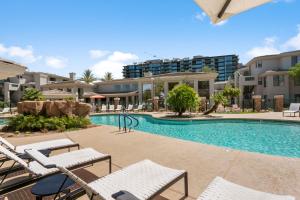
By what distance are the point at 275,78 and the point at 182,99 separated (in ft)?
62.6

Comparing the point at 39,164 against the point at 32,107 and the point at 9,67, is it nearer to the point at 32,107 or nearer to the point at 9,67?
the point at 9,67

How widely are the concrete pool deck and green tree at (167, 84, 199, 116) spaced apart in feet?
43.0

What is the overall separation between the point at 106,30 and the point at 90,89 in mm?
28966

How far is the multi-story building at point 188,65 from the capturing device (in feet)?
379

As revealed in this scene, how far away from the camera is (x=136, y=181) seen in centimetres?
306

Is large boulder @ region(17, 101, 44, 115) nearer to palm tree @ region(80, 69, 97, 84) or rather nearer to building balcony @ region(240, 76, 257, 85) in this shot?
building balcony @ region(240, 76, 257, 85)

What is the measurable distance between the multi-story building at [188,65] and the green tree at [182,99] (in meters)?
95.5

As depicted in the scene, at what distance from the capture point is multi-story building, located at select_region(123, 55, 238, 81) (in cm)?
11562

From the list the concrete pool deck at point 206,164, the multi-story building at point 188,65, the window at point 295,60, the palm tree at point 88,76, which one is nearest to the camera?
the concrete pool deck at point 206,164

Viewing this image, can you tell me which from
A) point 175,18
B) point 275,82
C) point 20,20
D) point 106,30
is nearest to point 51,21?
point 20,20

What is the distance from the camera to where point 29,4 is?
10.2 meters

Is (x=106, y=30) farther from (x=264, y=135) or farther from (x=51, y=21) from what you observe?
(x=264, y=135)

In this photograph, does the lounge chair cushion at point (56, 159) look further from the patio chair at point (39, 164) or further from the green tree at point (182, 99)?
the green tree at point (182, 99)

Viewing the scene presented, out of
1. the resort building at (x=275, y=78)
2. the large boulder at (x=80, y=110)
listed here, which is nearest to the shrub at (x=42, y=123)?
the large boulder at (x=80, y=110)
